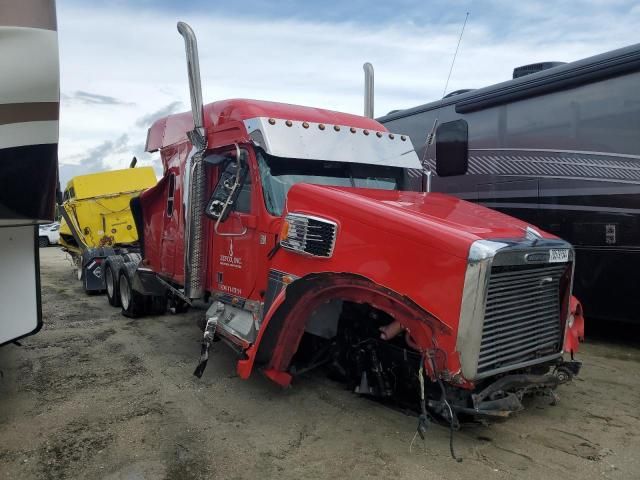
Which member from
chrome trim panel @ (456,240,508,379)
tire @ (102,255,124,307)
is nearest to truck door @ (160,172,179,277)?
tire @ (102,255,124,307)

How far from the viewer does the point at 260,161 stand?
454 centimetres

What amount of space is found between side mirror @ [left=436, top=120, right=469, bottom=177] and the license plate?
5.54ft

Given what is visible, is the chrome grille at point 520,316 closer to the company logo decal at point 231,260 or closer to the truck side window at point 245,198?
the truck side window at point 245,198

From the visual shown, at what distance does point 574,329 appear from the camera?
425 centimetres

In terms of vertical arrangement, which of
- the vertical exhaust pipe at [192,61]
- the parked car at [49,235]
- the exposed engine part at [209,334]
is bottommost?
the parked car at [49,235]

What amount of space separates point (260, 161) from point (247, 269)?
98 centimetres

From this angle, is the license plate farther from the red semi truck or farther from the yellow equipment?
the yellow equipment

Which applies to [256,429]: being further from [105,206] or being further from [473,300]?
[105,206]

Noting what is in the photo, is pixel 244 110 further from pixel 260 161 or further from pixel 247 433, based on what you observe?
pixel 247 433

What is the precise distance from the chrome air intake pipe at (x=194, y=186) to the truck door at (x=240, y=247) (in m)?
0.20

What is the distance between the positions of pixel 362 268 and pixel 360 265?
3cm

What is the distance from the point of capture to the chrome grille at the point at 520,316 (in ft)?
10.6

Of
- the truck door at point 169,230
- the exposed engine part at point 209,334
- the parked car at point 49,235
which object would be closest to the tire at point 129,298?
the truck door at point 169,230

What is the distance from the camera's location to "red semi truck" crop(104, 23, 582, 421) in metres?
3.15
